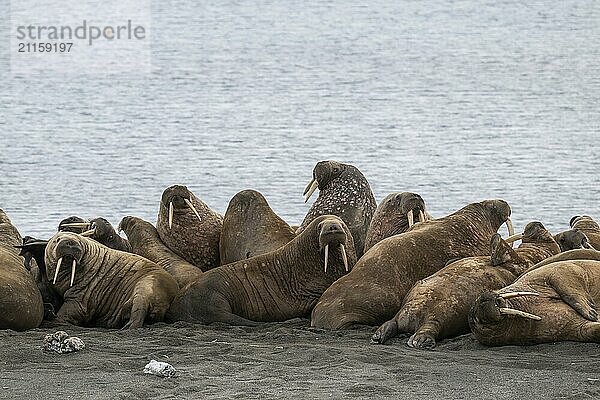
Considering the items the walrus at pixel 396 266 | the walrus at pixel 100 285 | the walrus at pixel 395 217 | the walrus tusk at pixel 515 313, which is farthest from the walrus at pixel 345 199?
the walrus tusk at pixel 515 313

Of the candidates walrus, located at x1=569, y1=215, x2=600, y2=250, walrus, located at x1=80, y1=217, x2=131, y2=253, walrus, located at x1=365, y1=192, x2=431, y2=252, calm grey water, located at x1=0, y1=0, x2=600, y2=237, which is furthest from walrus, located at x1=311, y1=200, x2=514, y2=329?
calm grey water, located at x1=0, y1=0, x2=600, y2=237

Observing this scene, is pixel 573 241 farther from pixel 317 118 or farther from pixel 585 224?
pixel 317 118

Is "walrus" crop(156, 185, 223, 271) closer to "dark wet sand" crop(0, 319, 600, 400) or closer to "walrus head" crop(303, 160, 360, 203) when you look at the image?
"walrus head" crop(303, 160, 360, 203)

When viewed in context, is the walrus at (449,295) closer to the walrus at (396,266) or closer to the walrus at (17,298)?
the walrus at (396,266)

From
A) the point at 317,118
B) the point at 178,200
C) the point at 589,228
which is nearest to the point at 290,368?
the point at 178,200

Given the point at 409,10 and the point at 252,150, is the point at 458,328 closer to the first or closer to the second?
the point at 252,150

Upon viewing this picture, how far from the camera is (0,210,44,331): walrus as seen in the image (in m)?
6.33

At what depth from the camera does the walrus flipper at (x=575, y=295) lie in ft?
18.7

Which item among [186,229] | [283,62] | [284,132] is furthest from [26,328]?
[283,62]

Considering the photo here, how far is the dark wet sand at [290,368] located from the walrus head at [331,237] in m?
0.65

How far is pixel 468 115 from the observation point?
55.7 feet

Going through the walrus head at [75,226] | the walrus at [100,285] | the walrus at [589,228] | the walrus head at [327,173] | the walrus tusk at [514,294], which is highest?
the walrus head at [327,173]

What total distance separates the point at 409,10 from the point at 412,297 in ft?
81.8

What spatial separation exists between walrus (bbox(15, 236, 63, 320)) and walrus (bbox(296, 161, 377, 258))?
1.53 meters
